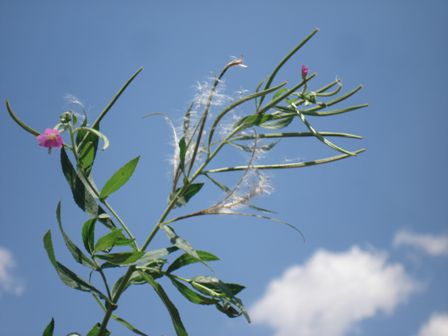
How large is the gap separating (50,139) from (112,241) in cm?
29

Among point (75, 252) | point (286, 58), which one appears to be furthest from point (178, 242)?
point (286, 58)

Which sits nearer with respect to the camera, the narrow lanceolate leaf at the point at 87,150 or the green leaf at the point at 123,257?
the green leaf at the point at 123,257

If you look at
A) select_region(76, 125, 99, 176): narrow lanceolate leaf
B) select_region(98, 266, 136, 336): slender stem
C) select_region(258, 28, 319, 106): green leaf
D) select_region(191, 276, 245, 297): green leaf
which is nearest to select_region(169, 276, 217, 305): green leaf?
select_region(191, 276, 245, 297): green leaf

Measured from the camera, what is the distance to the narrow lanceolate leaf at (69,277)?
1.35m

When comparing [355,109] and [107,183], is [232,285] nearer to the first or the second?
[107,183]

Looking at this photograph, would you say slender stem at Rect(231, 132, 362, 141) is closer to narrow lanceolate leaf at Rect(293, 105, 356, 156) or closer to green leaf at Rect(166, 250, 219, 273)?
narrow lanceolate leaf at Rect(293, 105, 356, 156)

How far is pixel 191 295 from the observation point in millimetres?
1453

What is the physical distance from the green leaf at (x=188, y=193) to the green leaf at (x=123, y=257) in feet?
0.58

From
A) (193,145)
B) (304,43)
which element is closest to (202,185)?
(193,145)

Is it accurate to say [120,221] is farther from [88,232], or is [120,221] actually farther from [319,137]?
[319,137]

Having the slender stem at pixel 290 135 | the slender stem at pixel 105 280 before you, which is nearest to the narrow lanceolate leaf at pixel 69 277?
the slender stem at pixel 105 280

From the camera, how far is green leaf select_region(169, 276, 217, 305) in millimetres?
1442

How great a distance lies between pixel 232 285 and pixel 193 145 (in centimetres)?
40

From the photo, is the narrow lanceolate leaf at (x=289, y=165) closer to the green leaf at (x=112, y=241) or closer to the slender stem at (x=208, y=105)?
the slender stem at (x=208, y=105)
